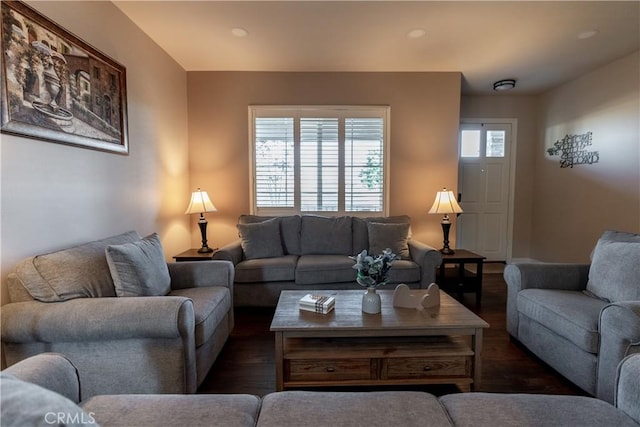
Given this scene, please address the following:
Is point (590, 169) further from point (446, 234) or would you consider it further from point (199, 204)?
point (199, 204)

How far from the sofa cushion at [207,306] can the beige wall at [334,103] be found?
1.75m

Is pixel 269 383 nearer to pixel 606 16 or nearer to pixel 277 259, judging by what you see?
pixel 277 259

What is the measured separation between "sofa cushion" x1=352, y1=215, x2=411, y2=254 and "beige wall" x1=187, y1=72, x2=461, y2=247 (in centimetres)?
30

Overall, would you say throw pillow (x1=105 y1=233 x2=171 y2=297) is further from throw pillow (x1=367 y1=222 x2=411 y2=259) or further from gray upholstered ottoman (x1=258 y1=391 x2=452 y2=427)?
throw pillow (x1=367 y1=222 x2=411 y2=259)

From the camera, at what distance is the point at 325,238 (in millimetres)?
3414

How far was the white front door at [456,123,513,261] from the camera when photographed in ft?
15.0

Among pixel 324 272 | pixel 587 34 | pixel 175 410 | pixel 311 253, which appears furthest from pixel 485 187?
pixel 175 410

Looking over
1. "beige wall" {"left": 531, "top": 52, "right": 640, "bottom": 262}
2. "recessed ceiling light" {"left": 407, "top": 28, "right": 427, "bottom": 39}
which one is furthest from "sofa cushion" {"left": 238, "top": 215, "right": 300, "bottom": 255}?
"beige wall" {"left": 531, "top": 52, "right": 640, "bottom": 262}

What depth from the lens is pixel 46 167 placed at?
5.86 feet

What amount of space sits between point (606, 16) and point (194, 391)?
13.5 ft

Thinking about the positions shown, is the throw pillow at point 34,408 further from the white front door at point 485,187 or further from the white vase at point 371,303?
the white front door at point 485,187

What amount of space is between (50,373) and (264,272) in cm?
203

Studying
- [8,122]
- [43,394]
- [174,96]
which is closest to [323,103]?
[174,96]

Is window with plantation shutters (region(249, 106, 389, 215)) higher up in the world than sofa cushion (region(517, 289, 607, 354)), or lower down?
higher up
